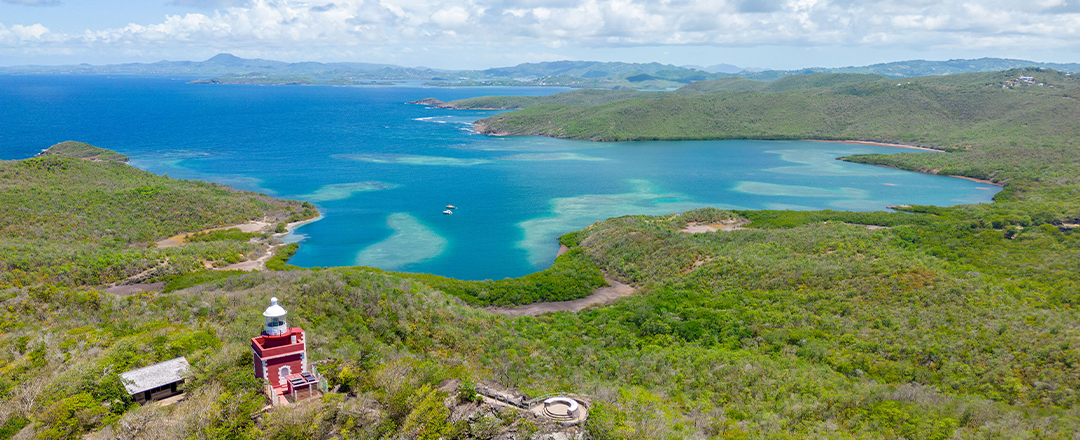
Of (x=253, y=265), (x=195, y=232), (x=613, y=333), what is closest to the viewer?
(x=613, y=333)

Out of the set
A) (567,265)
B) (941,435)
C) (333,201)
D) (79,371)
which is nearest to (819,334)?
(941,435)

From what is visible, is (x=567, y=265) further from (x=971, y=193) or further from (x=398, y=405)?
(x=971, y=193)

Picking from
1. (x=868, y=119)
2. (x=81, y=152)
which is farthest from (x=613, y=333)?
(x=868, y=119)

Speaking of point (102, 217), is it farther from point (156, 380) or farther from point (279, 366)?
point (279, 366)

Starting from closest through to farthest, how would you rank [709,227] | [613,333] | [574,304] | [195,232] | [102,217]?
[613,333] → [574,304] → [102,217] → [195,232] → [709,227]

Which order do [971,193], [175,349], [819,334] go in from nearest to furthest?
[175,349] < [819,334] < [971,193]

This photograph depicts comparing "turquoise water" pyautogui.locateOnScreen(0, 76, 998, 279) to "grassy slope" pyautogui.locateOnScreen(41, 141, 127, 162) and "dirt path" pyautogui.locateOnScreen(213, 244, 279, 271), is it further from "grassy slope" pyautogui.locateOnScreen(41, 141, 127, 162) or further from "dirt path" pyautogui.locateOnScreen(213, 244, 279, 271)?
"grassy slope" pyautogui.locateOnScreen(41, 141, 127, 162)

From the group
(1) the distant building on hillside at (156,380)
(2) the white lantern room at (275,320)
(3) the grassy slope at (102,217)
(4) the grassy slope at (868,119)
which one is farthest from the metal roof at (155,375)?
(4) the grassy slope at (868,119)
